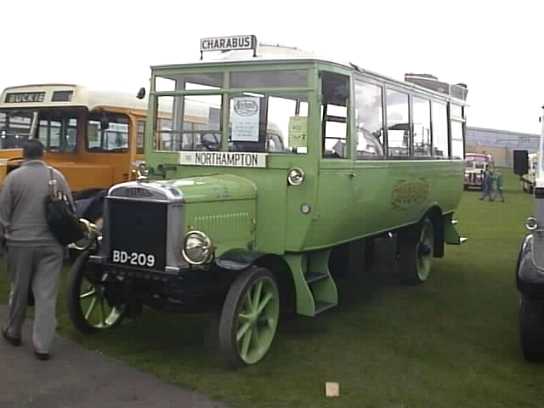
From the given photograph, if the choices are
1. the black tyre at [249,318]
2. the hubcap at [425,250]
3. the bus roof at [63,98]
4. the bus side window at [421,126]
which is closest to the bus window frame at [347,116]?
the black tyre at [249,318]

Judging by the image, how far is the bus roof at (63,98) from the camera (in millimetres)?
9211

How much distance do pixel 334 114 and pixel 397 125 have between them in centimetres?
173

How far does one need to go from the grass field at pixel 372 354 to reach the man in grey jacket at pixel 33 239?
1.93 feet

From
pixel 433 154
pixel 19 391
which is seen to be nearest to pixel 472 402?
pixel 19 391

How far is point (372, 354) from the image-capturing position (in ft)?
19.4

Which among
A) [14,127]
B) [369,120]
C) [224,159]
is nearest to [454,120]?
[369,120]

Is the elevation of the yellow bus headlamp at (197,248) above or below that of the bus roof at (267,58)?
below

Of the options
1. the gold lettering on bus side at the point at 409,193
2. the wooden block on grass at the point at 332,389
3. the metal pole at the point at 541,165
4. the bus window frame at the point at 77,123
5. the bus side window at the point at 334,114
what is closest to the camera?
the wooden block on grass at the point at 332,389

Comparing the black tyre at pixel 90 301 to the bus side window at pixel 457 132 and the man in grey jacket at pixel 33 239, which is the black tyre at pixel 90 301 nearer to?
the man in grey jacket at pixel 33 239

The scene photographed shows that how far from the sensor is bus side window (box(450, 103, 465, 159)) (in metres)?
9.83

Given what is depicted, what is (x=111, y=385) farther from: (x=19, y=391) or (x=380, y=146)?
(x=380, y=146)

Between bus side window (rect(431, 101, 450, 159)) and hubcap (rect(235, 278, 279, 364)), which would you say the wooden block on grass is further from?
bus side window (rect(431, 101, 450, 159))

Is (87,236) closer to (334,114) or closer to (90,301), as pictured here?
(90,301)

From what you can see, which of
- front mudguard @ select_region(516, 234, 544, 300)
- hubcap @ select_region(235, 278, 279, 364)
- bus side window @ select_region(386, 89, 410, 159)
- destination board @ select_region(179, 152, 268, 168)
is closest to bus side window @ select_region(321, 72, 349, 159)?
destination board @ select_region(179, 152, 268, 168)
